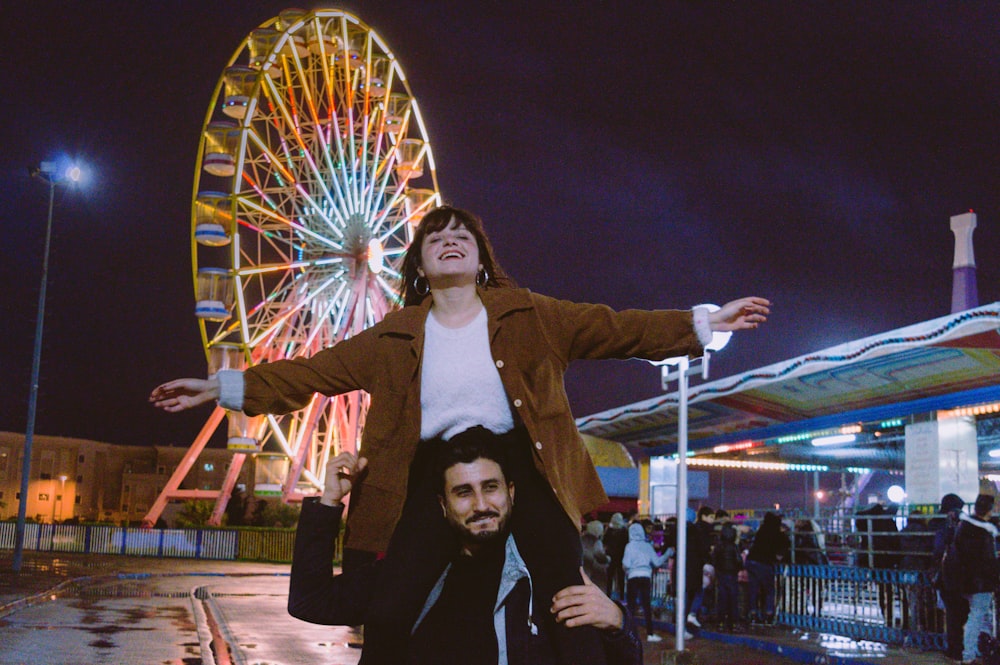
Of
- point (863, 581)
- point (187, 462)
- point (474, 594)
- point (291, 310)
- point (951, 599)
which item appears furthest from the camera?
point (187, 462)

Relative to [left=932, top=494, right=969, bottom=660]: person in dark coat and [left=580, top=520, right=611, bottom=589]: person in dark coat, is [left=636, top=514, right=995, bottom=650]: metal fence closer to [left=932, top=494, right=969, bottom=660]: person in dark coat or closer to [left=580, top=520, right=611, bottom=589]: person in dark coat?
[left=932, top=494, right=969, bottom=660]: person in dark coat

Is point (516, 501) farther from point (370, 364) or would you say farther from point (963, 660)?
point (963, 660)

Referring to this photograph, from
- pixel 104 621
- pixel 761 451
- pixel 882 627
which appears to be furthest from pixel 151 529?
pixel 882 627

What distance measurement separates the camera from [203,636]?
12602 mm

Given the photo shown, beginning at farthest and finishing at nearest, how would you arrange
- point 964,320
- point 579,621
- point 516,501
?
point 964,320 → point 516,501 → point 579,621

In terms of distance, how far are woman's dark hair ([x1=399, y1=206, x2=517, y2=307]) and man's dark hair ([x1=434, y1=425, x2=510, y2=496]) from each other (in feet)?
2.26

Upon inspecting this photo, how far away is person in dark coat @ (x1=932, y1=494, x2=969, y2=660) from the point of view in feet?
38.3

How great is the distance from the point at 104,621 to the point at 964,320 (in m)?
12.1

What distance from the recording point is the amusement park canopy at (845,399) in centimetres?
1769

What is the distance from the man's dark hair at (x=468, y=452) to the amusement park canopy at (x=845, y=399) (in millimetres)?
14075

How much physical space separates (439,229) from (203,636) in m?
9.98

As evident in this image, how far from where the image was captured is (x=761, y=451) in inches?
1163

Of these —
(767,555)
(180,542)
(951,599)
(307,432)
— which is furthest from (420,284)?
(180,542)

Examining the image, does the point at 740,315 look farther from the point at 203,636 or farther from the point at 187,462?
the point at 187,462
